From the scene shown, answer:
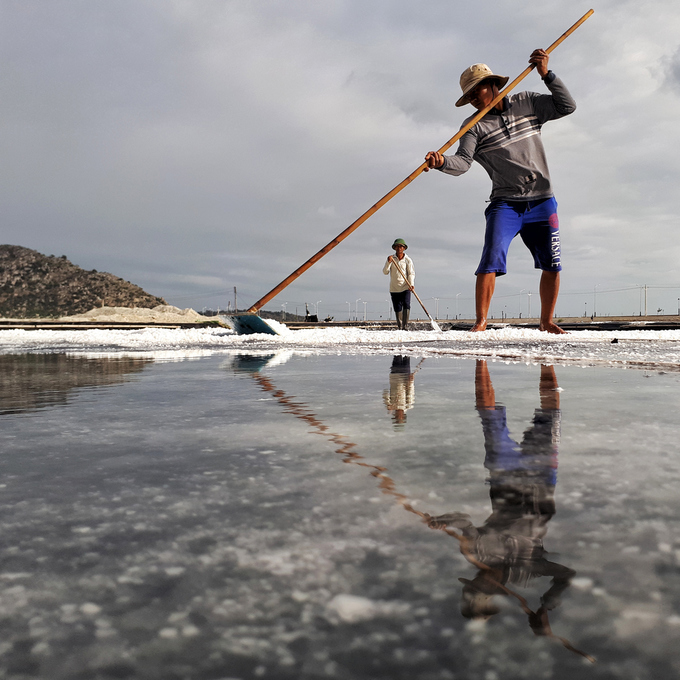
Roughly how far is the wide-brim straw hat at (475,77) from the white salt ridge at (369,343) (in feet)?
9.82

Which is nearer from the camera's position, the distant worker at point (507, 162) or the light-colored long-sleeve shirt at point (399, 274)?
the distant worker at point (507, 162)

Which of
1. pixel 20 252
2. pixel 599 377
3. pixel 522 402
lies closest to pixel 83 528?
pixel 522 402

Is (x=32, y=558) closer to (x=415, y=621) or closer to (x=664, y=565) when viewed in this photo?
(x=415, y=621)

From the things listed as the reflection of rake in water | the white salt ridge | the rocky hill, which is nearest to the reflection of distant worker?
the white salt ridge

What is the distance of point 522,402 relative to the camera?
208cm

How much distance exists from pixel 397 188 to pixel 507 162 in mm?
1399

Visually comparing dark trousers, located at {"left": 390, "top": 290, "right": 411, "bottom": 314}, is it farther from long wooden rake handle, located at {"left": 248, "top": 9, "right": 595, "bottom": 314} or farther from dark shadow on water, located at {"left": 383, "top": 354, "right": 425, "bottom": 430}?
dark shadow on water, located at {"left": 383, "top": 354, "right": 425, "bottom": 430}

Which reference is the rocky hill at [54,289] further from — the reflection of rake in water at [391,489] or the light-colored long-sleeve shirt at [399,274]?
the reflection of rake in water at [391,489]

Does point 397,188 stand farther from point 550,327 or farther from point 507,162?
point 550,327

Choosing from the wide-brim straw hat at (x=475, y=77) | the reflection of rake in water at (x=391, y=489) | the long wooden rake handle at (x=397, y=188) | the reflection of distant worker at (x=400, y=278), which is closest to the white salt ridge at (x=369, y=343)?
the long wooden rake handle at (x=397, y=188)

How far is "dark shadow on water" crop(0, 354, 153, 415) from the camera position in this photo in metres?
2.24

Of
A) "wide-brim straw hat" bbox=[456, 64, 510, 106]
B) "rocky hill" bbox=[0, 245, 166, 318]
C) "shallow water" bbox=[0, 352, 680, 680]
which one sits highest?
"rocky hill" bbox=[0, 245, 166, 318]

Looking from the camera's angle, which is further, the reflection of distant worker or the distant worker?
the reflection of distant worker

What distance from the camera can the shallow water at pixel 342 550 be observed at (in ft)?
1.78
